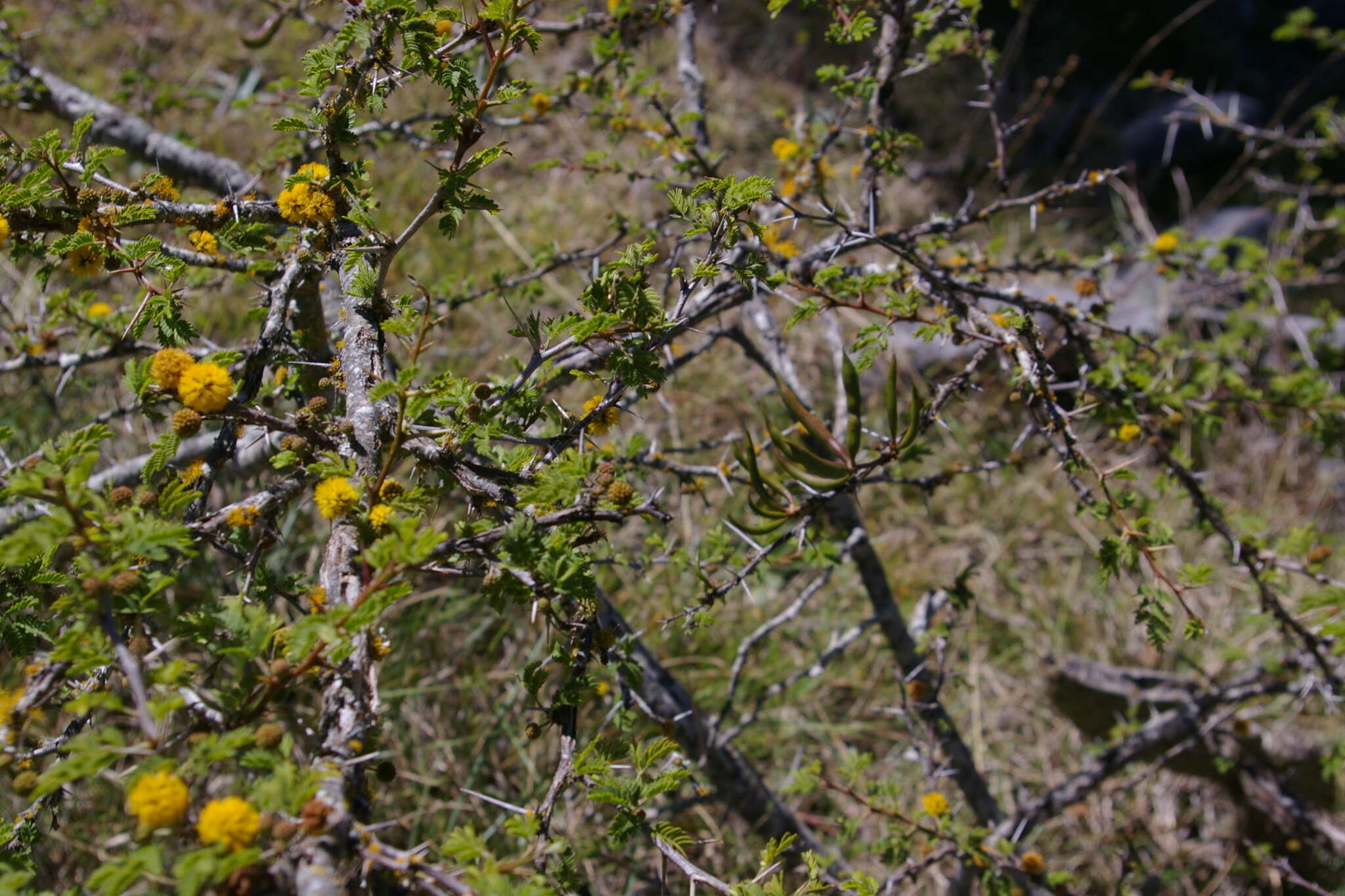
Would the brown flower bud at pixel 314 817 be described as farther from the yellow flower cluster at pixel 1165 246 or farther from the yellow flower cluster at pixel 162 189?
the yellow flower cluster at pixel 1165 246

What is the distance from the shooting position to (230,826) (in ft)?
2.60

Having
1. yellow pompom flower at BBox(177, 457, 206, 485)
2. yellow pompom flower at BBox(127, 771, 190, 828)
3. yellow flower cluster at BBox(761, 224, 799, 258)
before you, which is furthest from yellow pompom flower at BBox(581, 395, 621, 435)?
yellow flower cluster at BBox(761, 224, 799, 258)

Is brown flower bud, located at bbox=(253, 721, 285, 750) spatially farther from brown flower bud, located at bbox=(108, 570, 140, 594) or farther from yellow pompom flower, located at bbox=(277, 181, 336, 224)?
yellow pompom flower, located at bbox=(277, 181, 336, 224)

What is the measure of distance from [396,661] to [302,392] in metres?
1.60

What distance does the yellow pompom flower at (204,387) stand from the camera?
108cm

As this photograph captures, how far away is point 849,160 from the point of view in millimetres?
5605

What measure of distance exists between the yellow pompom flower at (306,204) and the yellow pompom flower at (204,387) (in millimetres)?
377

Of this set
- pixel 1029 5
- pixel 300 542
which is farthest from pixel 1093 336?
pixel 1029 5

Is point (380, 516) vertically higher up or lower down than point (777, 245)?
lower down

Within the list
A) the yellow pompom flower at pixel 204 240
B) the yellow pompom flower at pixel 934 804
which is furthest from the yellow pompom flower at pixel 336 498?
the yellow pompom flower at pixel 934 804

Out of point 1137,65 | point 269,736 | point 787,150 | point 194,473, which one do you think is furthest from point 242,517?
point 1137,65

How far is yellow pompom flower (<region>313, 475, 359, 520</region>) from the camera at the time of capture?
1.08m

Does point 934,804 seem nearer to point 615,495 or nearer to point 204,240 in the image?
point 615,495

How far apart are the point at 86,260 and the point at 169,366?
452 millimetres
